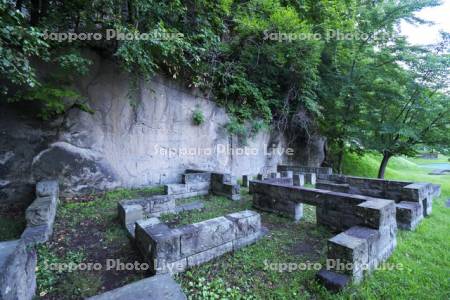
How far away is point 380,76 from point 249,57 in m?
5.18

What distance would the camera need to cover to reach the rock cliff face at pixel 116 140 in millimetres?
4684

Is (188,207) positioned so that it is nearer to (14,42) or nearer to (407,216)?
(14,42)

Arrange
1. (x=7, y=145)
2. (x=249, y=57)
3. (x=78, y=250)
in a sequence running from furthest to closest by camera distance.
→ (x=249, y=57) < (x=7, y=145) < (x=78, y=250)

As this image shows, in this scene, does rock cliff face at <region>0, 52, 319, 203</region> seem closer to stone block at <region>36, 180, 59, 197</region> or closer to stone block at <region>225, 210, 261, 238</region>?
stone block at <region>36, 180, 59, 197</region>

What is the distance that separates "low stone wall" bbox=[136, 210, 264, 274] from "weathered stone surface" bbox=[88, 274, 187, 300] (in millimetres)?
607

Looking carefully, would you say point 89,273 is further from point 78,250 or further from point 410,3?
point 410,3

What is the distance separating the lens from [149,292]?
1650 millimetres

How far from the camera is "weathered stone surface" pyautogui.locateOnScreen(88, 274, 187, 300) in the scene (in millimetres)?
1600

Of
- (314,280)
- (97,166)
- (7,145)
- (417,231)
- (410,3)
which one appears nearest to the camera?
(314,280)

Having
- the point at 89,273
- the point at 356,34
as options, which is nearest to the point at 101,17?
the point at 89,273

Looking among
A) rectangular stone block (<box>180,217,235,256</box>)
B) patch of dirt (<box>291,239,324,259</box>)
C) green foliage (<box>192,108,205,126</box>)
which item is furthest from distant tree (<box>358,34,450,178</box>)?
rectangular stone block (<box>180,217,235,256</box>)

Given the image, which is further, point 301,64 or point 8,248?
point 301,64

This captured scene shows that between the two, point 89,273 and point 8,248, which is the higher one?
point 8,248

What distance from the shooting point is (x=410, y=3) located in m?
7.24
